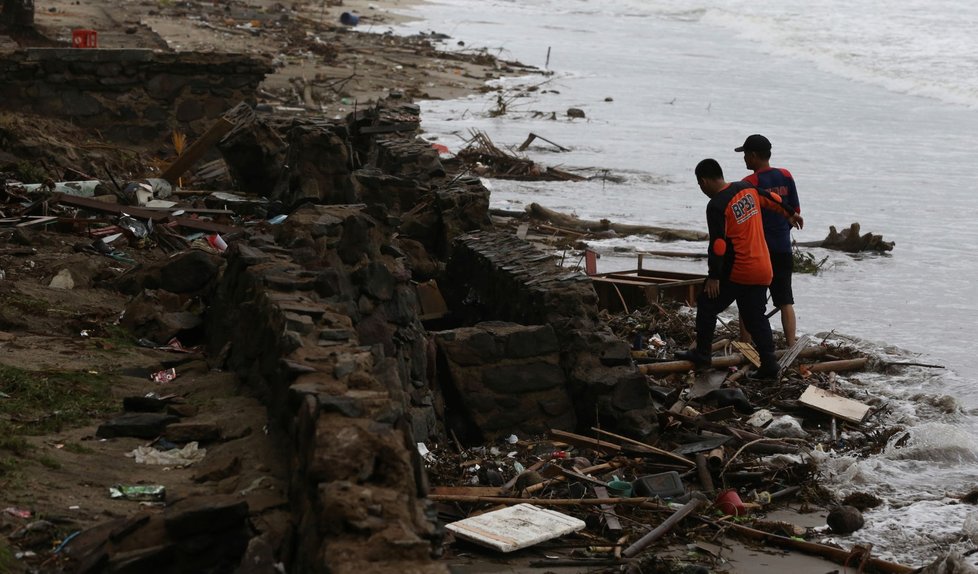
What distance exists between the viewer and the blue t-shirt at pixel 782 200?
9.54 m

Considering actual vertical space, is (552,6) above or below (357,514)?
above

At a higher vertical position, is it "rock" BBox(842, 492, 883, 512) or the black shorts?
the black shorts

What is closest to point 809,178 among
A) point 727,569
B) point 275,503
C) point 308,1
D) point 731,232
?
point 731,232

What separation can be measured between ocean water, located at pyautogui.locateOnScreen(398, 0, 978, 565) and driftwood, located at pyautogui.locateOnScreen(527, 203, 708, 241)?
0.23m

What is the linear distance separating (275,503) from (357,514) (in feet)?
2.69

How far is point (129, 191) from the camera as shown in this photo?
11969mm

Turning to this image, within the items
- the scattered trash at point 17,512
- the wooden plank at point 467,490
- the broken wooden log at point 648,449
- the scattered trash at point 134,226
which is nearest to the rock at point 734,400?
the broken wooden log at point 648,449

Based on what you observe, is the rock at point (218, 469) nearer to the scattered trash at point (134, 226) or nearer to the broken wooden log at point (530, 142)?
the scattered trash at point (134, 226)

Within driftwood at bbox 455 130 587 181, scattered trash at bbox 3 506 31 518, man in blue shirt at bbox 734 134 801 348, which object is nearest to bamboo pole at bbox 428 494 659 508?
scattered trash at bbox 3 506 31 518

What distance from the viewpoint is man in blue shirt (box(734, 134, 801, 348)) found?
9516 mm

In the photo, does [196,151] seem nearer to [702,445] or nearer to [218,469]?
[702,445]

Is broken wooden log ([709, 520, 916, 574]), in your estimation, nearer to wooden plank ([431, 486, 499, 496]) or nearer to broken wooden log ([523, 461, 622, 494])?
broken wooden log ([523, 461, 622, 494])

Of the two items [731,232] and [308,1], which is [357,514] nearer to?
[731,232]

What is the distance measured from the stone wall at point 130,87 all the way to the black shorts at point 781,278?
7.93 m
